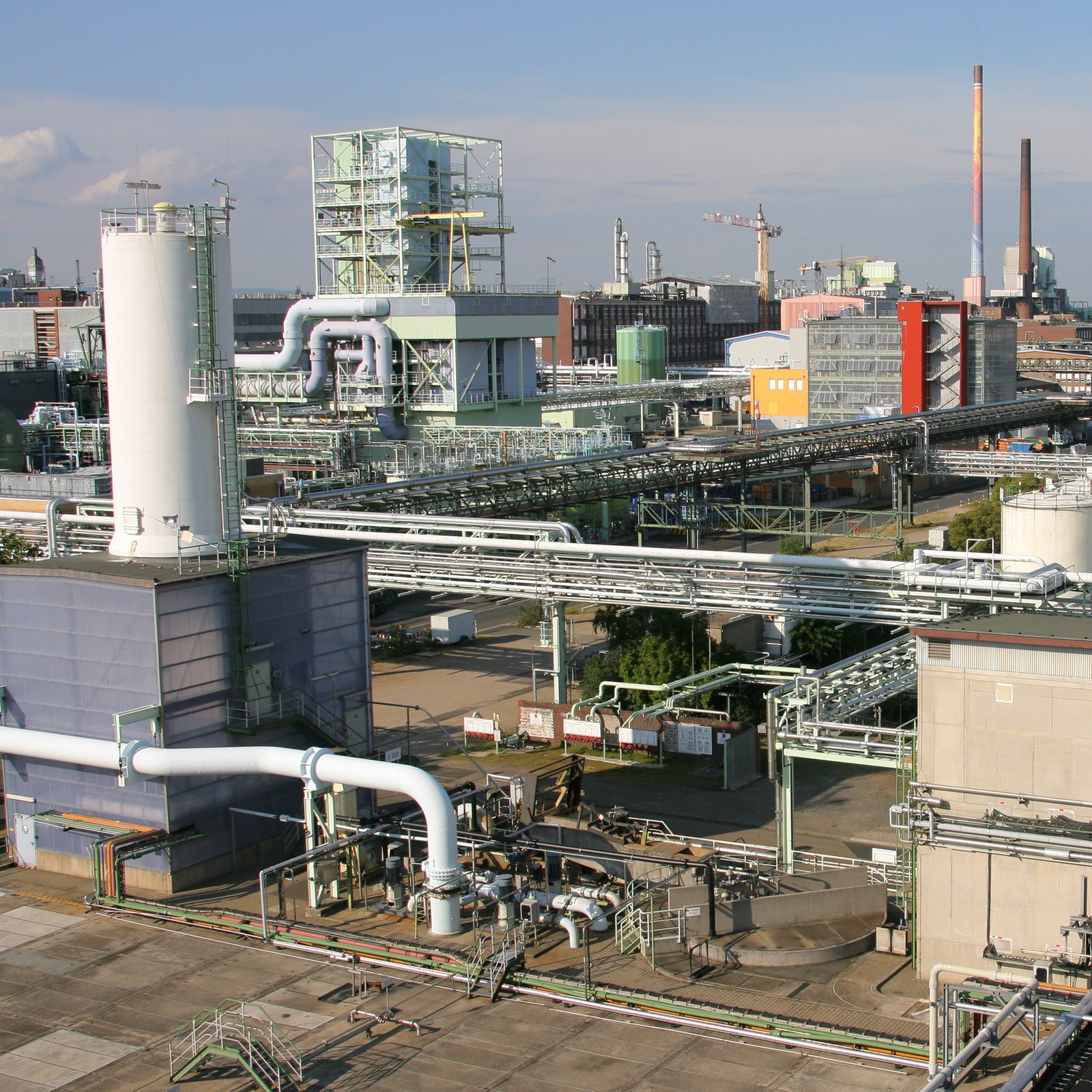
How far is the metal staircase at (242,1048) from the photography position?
15.4m

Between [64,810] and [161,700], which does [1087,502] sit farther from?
[64,810]

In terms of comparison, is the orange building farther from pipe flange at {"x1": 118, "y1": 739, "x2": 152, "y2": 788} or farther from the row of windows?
pipe flange at {"x1": 118, "y1": 739, "x2": 152, "y2": 788}

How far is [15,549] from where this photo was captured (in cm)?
3375

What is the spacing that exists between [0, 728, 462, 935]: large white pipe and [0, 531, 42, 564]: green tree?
37.0 feet

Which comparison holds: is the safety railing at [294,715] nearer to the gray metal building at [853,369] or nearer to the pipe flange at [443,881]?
the pipe flange at [443,881]

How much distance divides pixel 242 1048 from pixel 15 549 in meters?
20.9

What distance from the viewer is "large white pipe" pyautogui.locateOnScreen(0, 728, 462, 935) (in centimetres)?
1903

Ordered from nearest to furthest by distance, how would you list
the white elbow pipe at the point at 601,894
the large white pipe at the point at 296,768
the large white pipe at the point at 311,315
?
the large white pipe at the point at 296,768, the white elbow pipe at the point at 601,894, the large white pipe at the point at 311,315

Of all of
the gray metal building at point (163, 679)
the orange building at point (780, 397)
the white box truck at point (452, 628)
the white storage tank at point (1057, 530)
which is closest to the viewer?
the gray metal building at point (163, 679)

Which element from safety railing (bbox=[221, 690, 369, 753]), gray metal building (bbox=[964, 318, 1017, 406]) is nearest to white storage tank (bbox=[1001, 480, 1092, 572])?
safety railing (bbox=[221, 690, 369, 753])

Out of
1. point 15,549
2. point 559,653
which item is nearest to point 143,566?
point 559,653

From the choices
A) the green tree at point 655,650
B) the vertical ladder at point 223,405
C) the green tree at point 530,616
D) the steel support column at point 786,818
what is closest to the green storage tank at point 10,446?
the green tree at point 530,616

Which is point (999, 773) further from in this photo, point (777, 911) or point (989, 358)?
point (989, 358)

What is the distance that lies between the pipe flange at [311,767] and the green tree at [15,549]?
590 inches
